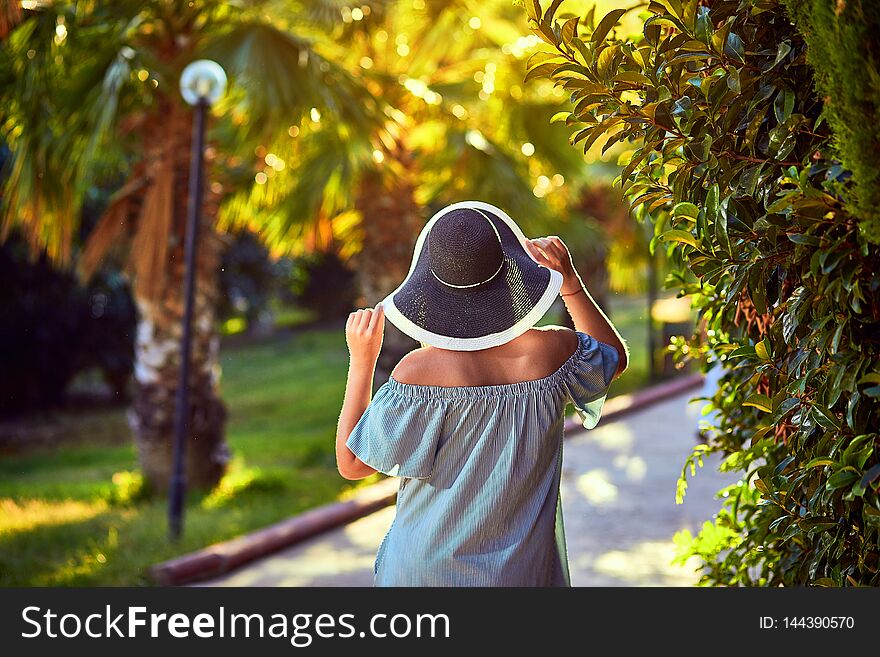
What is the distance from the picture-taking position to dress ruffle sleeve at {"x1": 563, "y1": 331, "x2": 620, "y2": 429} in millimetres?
2412

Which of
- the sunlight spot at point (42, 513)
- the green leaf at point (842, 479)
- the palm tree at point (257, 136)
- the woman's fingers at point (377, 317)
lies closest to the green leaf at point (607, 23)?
the woman's fingers at point (377, 317)

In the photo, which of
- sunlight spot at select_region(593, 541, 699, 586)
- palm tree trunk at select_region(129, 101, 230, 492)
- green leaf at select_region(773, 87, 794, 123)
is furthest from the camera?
palm tree trunk at select_region(129, 101, 230, 492)

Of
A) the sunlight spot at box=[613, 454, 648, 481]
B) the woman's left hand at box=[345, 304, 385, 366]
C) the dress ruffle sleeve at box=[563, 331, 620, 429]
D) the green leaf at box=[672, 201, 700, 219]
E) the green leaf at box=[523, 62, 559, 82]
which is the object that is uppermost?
the green leaf at box=[523, 62, 559, 82]

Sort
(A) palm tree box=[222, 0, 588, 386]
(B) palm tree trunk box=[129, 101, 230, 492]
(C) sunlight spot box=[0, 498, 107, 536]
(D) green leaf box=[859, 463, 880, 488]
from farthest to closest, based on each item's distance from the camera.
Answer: (A) palm tree box=[222, 0, 588, 386] → (B) palm tree trunk box=[129, 101, 230, 492] → (C) sunlight spot box=[0, 498, 107, 536] → (D) green leaf box=[859, 463, 880, 488]

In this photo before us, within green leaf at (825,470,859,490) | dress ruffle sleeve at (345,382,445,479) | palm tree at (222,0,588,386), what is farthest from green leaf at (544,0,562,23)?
palm tree at (222,0,588,386)

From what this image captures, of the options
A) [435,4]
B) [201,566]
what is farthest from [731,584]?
[435,4]

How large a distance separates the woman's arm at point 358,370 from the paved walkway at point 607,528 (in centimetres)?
275

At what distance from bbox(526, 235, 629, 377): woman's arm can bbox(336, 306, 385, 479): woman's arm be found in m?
0.48

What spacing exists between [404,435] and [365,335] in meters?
0.24

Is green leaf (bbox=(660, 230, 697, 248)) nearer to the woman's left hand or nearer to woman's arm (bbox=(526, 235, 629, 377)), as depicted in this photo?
woman's arm (bbox=(526, 235, 629, 377))

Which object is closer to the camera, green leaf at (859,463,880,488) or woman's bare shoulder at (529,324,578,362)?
green leaf at (859,463,880,488)

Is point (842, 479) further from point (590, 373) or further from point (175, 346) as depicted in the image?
point (175, 346)

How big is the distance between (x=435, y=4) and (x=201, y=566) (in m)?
6.92

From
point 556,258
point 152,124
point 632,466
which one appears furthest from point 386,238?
point 556,258
